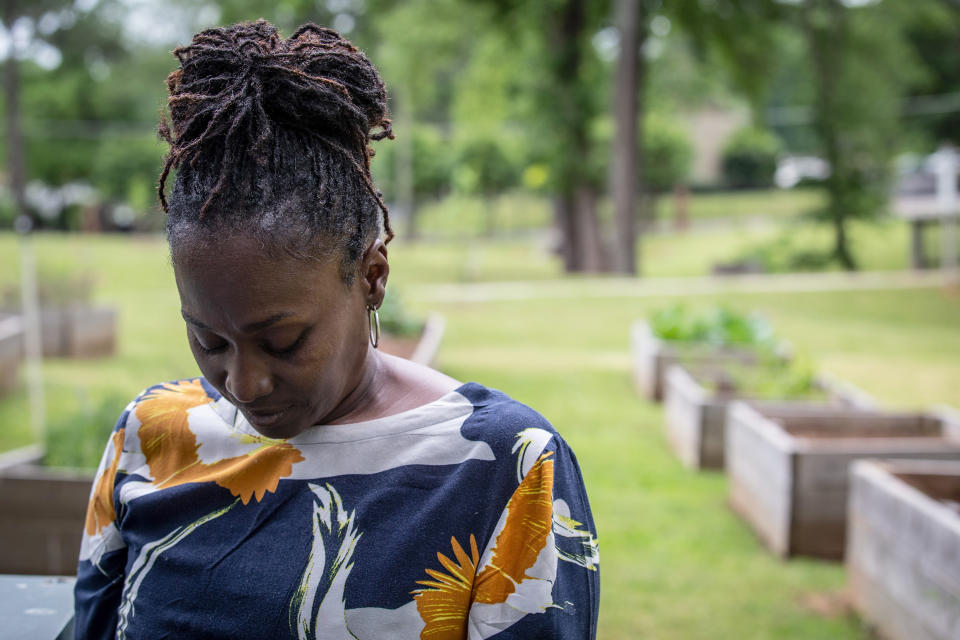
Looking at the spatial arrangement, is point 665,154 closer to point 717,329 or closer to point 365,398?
point 717,329

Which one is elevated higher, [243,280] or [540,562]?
[243,280]

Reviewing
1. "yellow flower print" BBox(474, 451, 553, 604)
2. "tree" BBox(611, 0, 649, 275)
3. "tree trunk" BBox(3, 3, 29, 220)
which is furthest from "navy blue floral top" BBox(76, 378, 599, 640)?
"tree" BBox(611, 0, 649, 275)

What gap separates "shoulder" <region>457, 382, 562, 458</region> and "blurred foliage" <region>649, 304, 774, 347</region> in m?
5.88

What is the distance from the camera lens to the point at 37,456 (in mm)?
3697

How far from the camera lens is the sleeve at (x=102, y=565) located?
1.57m

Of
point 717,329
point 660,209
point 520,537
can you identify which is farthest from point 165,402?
point 660,209

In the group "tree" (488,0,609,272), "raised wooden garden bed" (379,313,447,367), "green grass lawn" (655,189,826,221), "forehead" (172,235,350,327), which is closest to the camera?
"forehead" (172,235,350,327)

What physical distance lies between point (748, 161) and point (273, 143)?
37096mm

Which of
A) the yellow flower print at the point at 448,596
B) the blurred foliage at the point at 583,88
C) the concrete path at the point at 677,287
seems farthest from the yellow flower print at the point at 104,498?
the concrete path at the point at 677,287

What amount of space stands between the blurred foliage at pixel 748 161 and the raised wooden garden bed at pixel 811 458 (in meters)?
29.8

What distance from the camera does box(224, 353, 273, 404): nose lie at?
1322mm

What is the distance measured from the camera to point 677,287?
555 inches

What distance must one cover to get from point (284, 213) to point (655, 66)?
29.5 m

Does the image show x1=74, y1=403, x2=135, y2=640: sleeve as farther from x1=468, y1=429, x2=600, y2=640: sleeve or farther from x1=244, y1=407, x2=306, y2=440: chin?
x1=468, y1=429, x2=600, y2=640: sleeve
